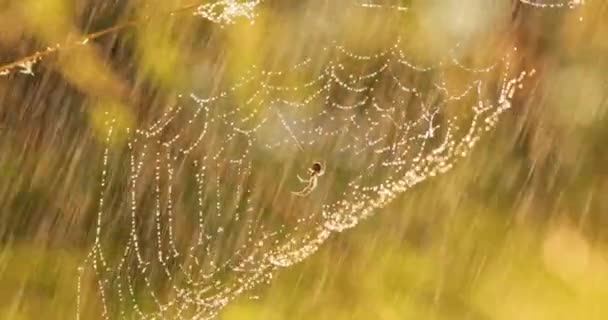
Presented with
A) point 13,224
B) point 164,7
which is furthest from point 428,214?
point 13,224

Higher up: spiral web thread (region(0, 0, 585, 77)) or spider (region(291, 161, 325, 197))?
spiral web thread (region(0, 0, 585, 77))

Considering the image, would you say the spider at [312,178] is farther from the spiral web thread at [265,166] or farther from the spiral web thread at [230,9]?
the spiral web thread at [230,9]

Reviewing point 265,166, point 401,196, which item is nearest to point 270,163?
point 265,166

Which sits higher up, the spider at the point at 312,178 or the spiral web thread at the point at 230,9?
the spiral web thread at the point at 230,9

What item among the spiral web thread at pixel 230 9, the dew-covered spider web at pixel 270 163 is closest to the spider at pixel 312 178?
the dew-covered spider web at pixel 270 163

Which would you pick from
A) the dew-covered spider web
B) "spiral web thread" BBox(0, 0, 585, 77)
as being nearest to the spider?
the dew-covered spider web

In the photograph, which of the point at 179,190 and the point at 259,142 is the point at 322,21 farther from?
the point at 179,190

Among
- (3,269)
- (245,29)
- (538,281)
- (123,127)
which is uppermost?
(245,29)

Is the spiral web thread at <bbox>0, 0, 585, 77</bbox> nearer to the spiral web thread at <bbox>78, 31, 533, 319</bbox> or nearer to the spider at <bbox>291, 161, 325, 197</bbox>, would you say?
the spiral web thread at <bbox>78, 31, 533, 319</bbox>
